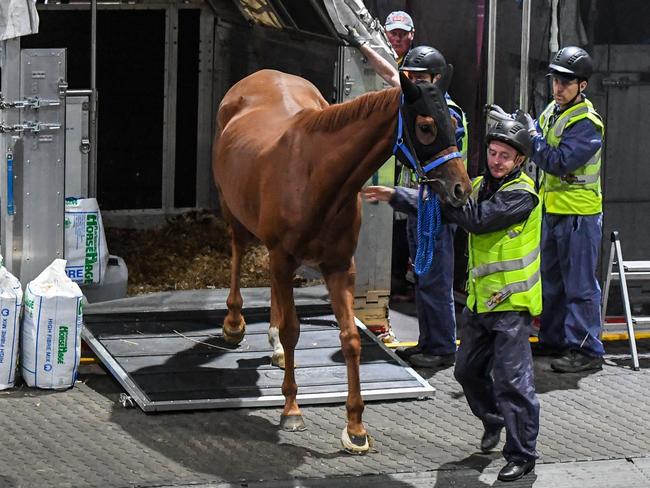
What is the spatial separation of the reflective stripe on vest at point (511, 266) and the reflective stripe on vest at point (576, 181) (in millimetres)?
1993

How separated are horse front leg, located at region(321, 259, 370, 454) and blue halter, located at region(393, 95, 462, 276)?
0.60 metres

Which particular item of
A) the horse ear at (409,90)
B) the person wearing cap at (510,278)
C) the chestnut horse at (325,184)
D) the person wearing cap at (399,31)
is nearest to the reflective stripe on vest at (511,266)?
the person wearing cap at (510,278)

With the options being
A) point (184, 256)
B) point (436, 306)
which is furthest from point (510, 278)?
point (184, 256)

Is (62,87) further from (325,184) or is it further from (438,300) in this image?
(438,300)

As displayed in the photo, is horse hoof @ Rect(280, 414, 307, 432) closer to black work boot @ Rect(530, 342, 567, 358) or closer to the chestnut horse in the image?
the chestnut horse

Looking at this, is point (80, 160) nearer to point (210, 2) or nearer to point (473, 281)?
point (210, 2)

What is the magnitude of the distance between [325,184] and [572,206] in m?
2.36

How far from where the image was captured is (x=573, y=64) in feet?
31.2

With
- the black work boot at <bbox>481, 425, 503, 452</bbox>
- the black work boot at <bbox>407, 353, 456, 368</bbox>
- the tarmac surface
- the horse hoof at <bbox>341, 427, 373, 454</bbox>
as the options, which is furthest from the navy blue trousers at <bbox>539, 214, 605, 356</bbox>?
the horse hoof at <bbox>341, 427, 373, 454</bbox>

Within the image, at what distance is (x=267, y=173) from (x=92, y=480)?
2.08m

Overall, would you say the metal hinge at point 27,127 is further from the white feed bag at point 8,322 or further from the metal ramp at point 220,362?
the metal ramp at point 220,362

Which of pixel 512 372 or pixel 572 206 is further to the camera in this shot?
pixel 572 206

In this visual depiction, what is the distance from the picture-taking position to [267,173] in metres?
8.46

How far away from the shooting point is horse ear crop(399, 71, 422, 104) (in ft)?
24.0
